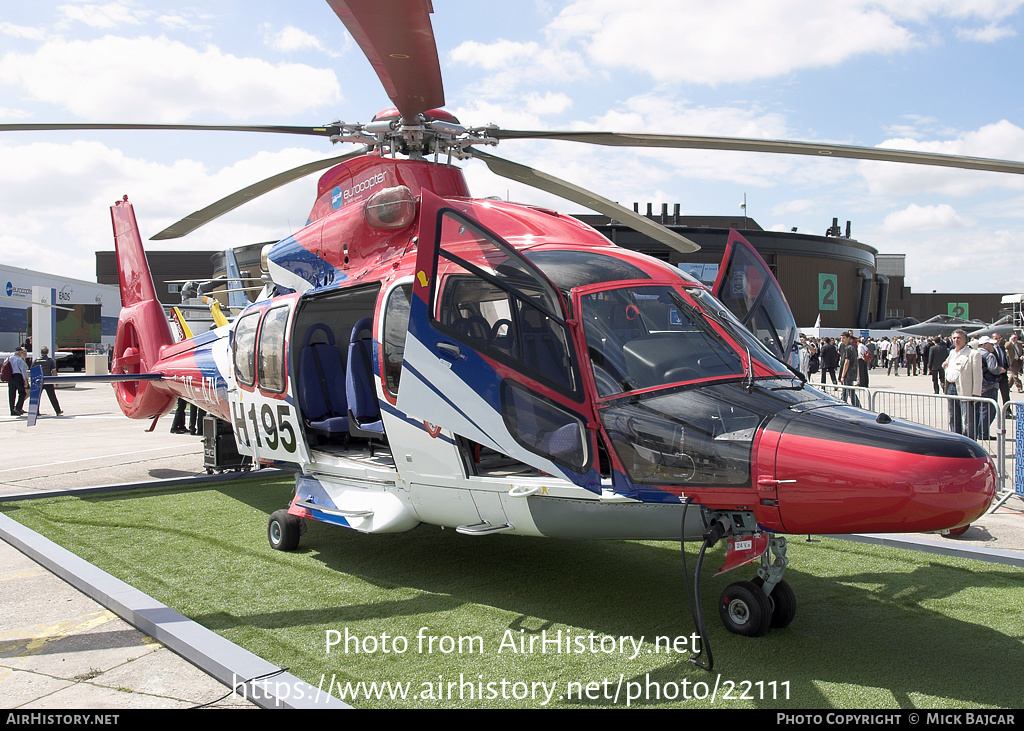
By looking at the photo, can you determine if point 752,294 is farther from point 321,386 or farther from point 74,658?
point 74,658

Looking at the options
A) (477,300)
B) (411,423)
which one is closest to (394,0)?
(477,300)

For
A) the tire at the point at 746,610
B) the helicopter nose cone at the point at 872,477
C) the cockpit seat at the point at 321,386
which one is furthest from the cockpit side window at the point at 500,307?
the cockpit seat at the point at 321,386

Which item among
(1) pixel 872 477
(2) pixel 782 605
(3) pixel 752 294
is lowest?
(2) pixel 782 605

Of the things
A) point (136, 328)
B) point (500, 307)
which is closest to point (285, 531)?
point (500, 307)

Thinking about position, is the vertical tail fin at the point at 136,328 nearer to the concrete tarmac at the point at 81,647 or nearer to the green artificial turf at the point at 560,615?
the concrete tarmac at the point at 81,647

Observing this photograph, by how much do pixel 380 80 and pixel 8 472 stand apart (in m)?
8.55

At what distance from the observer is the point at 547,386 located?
4258mm

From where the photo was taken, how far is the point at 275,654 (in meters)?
4.08

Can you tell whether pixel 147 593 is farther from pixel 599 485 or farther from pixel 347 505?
pixel 599 485

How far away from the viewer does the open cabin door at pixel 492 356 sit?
4.25 m

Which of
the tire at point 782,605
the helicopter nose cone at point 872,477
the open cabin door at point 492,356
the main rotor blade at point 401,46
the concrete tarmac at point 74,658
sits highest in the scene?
the main rotor blade at point 401,46

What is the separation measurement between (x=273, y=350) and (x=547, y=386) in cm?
306

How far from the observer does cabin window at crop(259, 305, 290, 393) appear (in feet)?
20.5

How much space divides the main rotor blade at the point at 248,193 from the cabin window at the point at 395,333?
1.98 meters
